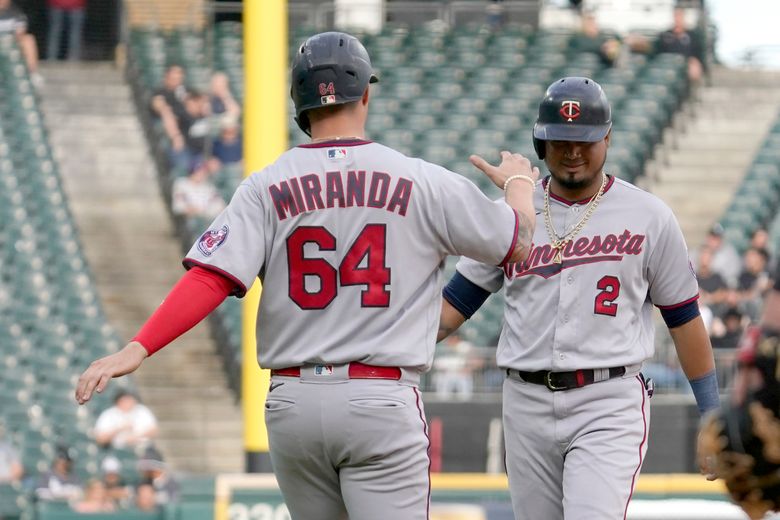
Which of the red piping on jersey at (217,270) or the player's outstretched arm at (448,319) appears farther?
the player's outstretched arm at (448,319)

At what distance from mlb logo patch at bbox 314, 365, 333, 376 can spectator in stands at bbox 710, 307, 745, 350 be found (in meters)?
7.43

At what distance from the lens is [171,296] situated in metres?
3.57

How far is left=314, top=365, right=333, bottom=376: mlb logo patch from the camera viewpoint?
3.66 metres

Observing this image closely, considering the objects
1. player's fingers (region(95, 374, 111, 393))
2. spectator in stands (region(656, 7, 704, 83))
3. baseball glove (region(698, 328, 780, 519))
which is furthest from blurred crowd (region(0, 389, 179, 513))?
spectator in stands (region(656, 7, 704, 83))

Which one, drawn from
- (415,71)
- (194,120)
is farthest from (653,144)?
(194,120)

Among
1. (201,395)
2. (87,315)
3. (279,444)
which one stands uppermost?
(279,444)

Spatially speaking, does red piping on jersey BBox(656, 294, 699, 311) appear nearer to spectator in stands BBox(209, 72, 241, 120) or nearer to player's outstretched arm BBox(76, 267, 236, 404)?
player's outstretched arm BBox(76, 267, 236, 404)

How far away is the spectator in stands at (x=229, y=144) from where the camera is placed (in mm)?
13211

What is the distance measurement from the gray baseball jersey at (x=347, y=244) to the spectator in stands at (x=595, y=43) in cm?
1228

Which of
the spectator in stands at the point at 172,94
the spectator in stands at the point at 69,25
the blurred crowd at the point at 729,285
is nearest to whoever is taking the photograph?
the blurred crowd at the point at 729,285

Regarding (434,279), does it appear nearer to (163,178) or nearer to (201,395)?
(201,395)

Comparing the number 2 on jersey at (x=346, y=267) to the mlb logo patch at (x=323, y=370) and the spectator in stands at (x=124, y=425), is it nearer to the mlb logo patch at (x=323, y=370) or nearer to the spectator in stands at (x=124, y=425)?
the mlb logo patch at (x=323, y=370)

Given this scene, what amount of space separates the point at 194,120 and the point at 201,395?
2571 mm

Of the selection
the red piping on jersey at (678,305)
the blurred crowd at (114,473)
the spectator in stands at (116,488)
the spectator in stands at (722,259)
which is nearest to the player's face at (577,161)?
the red piping on jersey at (678,305)
